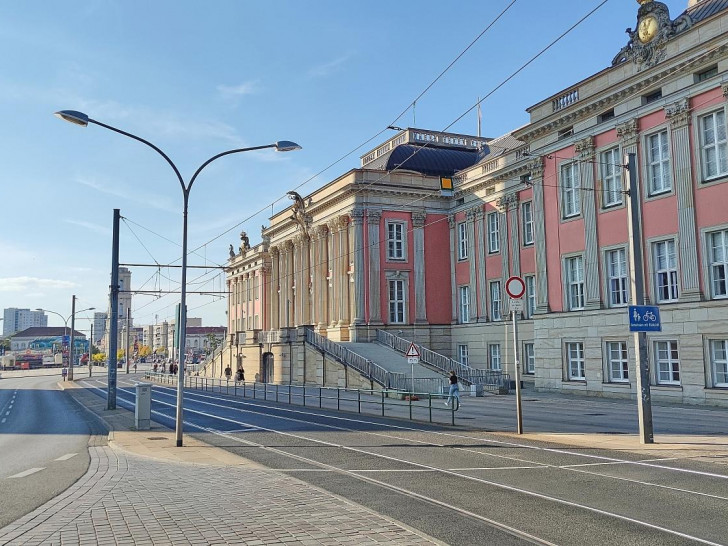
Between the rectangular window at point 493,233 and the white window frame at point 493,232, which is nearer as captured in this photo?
the white window frame at point 493,232

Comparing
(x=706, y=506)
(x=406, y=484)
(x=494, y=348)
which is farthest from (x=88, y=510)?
(x=494, y=348)

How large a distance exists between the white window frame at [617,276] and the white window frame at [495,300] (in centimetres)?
1332

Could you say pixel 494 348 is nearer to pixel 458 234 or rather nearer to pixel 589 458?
pixel 458 234

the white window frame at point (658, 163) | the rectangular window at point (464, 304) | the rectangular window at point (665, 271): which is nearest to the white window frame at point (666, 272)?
the rectangular window at point (665, 271)

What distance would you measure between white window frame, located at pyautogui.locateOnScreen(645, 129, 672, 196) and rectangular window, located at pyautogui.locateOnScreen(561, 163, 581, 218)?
430cm

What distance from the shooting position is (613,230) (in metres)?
30.8

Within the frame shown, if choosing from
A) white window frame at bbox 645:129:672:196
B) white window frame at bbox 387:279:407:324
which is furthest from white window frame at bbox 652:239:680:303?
white window frame at bbox 387:279:407:324

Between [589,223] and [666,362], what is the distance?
25.0 ft

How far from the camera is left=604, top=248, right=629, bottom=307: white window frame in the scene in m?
30.2

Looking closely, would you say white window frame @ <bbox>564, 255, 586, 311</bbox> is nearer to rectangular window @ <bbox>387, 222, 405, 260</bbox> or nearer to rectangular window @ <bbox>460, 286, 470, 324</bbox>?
rectangular window @ <bbox>460, 286, 470, 324</bbox>

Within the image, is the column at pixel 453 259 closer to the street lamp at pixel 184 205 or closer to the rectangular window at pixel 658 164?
the rectangular window at pixel 658 164

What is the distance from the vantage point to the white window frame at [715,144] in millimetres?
25922

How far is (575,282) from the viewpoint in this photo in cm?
3353

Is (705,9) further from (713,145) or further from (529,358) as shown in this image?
(529,358)
